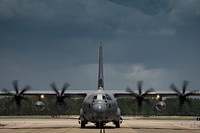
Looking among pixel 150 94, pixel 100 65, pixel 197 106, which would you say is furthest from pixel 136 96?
pixel 197 106

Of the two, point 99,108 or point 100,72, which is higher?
point 100,72

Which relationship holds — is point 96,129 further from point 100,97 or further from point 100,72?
point 100,72

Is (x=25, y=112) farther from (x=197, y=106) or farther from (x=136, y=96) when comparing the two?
(x=136, y=96)

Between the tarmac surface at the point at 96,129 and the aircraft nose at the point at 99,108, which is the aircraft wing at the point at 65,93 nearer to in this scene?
the tarmac surface at the point at 96,129

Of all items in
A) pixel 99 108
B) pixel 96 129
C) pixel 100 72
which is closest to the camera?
pixel 99 108

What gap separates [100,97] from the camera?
114 ft

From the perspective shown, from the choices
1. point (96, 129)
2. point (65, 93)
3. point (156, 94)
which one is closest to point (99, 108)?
point (96, 129)

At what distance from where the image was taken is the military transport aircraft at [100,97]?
34125 mm

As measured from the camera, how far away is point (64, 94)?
4269 cm

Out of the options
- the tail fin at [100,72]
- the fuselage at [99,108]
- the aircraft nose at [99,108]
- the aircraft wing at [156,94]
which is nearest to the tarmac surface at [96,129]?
the fuselage at [99,108]

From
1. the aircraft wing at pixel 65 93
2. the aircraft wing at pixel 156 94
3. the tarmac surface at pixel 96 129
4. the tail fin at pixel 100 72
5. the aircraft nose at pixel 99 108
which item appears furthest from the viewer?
the aircraft wing at pixel 65 93

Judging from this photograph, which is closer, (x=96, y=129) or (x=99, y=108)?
(x=99, y=108)

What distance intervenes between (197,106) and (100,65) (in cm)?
15408

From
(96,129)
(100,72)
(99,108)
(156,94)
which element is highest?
(100,72)
